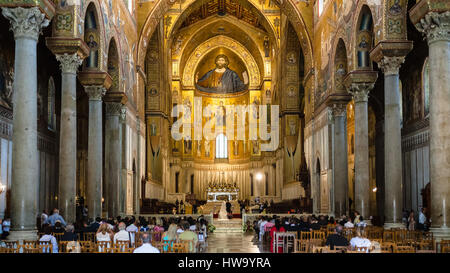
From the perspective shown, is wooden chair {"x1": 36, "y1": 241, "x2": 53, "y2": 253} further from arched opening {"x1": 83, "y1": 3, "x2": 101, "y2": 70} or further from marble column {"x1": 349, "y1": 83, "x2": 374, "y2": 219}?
marble column {"x1": 349, "y1": 83, "x2": 374, "y2": 219}

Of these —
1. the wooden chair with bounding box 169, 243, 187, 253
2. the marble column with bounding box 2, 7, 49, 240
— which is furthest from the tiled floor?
the wooden chair with bounding box 169, 243, 187, 253

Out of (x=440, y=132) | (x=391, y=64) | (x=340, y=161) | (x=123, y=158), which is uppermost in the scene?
(x=391, y=64)

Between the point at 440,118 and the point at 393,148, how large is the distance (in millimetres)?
4485

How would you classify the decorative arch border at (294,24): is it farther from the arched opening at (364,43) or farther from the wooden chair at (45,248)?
the wooden chair at (45,248)

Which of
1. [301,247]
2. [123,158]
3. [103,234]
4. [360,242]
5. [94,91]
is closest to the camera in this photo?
[360,242]

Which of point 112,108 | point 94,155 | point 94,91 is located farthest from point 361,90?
point 112,108

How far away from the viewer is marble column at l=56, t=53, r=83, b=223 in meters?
18.5

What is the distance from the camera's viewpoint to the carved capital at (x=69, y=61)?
18.5 metres

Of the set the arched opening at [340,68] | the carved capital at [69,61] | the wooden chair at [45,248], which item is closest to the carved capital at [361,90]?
the arched opening at [340,68]

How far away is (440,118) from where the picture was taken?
46.8 ft

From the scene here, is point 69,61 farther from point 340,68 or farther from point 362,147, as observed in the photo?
point 340,68

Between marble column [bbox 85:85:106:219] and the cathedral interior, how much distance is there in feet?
0.16
